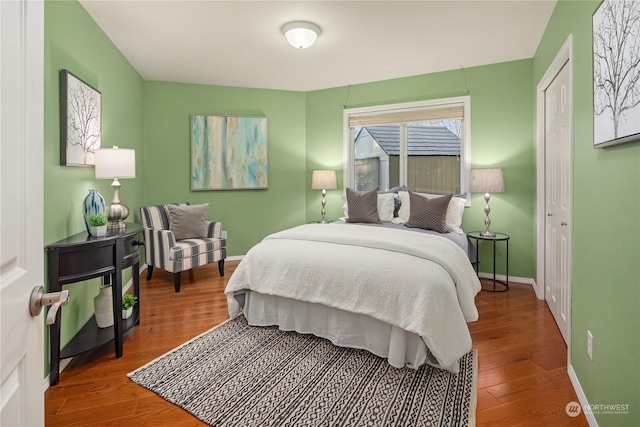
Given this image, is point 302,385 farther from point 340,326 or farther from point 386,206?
point 386,206

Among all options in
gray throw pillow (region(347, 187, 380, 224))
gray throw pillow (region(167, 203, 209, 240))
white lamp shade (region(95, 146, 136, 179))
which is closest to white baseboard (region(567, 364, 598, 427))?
gray throw pillow (region(347, 187, 380, 224))

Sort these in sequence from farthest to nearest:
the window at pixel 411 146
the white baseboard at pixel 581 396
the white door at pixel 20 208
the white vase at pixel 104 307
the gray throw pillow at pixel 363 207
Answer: the window at pixel 411 146 → the gray throw pillow at pixel 363 207 → the white vase at pixel 104 307 → the white baseboard at pixel 581 396 → the white door at pixel 20 208

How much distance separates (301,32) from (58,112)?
6.45 ft

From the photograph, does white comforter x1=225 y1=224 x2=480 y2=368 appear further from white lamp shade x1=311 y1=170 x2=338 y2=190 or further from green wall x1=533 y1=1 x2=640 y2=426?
white lamp shade x1=311 y1=170 x2=338 y2=190

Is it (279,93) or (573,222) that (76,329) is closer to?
(573,222)

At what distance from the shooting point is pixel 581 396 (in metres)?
1.88

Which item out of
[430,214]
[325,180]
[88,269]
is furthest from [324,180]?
[88,269]

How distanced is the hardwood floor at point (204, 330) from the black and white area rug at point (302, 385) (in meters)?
0.09

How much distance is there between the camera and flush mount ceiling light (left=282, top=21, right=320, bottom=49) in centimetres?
306

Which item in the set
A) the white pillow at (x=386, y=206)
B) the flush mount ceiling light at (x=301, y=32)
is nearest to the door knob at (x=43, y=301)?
the flush mount ceiling light at (x=301, y=32)

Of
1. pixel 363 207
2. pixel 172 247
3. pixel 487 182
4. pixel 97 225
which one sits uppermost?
pixel 487 182

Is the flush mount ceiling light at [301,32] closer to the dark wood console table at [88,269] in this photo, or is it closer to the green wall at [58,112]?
the green wall at [58,112]

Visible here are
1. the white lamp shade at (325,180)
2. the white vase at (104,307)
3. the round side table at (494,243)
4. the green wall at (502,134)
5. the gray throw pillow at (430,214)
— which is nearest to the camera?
the white vase at (104,307)

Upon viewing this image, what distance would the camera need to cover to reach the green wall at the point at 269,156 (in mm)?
4797
